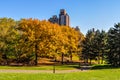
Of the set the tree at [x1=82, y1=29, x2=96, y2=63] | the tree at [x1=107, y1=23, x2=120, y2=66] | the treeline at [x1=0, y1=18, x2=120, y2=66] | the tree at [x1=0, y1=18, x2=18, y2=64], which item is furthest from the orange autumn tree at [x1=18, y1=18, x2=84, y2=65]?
the tree at [x1=82, y1=29, x2=96, y2=63]

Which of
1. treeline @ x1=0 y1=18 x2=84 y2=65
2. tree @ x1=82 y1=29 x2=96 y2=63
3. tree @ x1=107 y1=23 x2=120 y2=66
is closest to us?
tree @ x1=107 y1=23 x2=120 y2=66

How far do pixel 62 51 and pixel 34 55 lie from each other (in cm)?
704

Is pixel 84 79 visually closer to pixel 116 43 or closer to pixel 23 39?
pixel 116 43

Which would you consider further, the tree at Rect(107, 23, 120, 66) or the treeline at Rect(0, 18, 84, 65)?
the treeline at Rect(0, 18, 84, 65)

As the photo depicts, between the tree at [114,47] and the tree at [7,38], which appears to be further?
the tree at [7,38]

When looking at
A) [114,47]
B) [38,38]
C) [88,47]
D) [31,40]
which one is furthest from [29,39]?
[88,47]

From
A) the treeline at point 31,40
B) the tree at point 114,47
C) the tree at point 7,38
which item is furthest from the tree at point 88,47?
the tree at point 7,38

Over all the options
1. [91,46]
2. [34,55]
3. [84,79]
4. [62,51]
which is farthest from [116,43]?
[84,79]

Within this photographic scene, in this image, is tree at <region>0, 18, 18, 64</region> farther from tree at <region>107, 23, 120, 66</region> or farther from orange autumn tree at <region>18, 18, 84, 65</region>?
tree at <region>107, 23, 120, 66</region>

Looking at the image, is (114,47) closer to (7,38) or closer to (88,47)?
(7,38)

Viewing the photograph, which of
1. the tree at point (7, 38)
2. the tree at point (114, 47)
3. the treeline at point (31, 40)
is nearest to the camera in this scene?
the tree at point (114, 47)

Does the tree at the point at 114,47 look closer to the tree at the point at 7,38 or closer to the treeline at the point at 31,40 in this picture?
the treeline at the point at 31,40

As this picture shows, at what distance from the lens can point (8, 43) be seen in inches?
2623

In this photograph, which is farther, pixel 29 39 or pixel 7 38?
pixel 7 38
